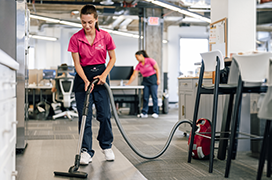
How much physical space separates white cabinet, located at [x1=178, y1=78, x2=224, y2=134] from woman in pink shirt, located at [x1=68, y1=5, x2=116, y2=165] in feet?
5.41

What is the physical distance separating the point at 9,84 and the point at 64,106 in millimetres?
5306

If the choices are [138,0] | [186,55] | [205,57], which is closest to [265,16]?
[186,55]

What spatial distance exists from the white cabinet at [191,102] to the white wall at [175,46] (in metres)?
8.51

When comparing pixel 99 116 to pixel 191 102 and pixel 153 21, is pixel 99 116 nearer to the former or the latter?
pixel 191 102

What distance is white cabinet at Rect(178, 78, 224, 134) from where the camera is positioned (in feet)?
13.2

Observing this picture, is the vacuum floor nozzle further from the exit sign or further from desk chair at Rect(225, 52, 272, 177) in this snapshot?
the exit sign

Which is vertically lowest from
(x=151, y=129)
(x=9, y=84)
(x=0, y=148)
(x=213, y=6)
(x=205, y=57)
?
(x=151, y=129)

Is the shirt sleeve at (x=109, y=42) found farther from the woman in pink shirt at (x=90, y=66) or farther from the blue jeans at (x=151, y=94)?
the blue jeans at (x=151, y=94)

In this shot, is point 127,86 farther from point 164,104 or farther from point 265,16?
point 265,16

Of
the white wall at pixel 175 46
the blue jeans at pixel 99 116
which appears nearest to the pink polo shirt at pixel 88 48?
the blue jeans at pixel 99 116

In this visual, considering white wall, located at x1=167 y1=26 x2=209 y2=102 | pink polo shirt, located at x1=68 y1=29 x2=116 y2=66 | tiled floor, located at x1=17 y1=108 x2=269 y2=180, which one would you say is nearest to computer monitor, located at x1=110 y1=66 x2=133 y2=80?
tiled floor, located at x1=17 y1=108 x2=269 y2=180

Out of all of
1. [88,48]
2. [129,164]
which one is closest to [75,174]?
[129,164]

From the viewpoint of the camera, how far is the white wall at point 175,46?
43.2ft

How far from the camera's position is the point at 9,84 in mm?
1574
